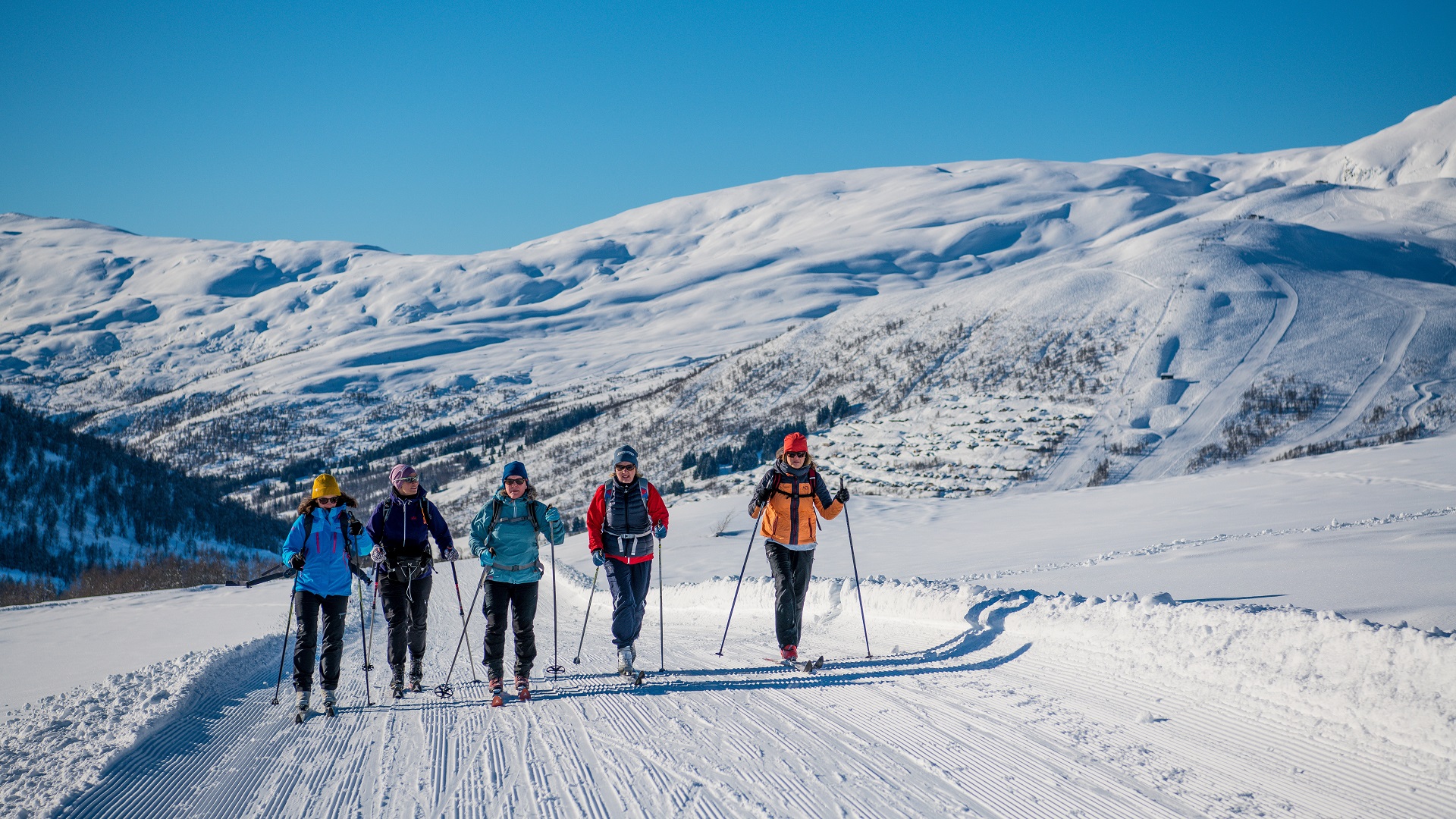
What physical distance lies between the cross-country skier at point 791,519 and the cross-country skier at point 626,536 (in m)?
1.07

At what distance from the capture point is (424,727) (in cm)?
680

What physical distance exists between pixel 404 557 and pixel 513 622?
1242mm

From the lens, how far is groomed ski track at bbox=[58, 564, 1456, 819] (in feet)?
15.9

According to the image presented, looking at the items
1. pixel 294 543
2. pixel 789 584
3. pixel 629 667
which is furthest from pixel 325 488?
pixel 789 584

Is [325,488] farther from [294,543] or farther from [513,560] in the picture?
[513,560]

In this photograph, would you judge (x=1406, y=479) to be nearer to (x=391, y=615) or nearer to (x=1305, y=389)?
Result: (x=391, y=615)

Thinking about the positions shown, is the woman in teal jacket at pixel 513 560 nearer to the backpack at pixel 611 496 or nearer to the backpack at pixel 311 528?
the backpack at pixel 611 496

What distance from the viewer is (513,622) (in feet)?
26.2

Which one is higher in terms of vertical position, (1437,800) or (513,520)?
(513,520)

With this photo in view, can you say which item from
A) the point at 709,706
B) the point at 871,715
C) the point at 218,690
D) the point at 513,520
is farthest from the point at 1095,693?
the point at 218,690

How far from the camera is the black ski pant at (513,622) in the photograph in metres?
7.79

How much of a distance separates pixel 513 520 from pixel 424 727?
1.88 meters

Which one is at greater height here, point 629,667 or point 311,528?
point 311,528

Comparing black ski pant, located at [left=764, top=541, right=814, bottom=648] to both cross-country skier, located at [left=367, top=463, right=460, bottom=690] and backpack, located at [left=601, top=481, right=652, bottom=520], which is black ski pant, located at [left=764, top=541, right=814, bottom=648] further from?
cross-country skier, located at [left=367, top=463, right=460, bottom=690]
